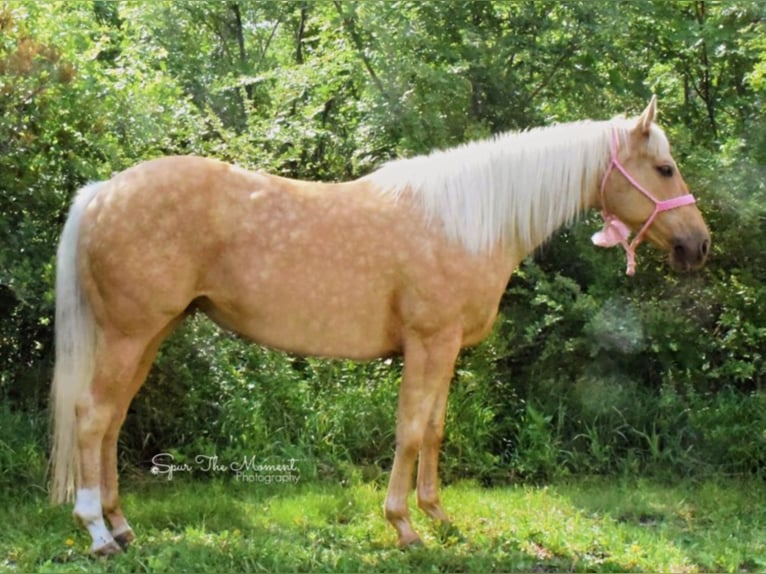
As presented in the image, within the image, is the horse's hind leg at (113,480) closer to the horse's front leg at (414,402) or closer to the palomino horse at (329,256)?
the palomino horse at (329,256)

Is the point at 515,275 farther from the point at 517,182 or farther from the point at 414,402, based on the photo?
Result: the point at 414,402

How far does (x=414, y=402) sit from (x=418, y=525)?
0.81 meters

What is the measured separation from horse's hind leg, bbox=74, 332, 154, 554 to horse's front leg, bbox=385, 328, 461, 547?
1290 millimetres

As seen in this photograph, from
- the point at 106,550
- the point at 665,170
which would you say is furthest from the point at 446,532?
the point at 665,170

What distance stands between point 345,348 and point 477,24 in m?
3.73

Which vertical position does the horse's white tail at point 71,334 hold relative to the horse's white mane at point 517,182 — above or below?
below

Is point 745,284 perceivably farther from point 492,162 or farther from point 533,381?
point 492,162

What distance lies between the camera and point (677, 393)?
264 inches

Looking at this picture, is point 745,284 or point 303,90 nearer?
point 745,284

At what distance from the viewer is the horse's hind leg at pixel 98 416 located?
4.39m

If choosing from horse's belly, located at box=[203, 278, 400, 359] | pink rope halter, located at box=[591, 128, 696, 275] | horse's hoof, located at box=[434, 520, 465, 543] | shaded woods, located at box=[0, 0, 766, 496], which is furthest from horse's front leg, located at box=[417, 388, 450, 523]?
pink rope halter, located at box=[591, 128, 696, 275]

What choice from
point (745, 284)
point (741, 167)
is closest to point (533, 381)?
point (745, 284)

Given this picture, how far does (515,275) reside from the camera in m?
6.97

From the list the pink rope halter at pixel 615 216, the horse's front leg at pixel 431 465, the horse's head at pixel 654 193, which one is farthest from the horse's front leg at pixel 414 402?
the horse's head at pixel 654 193
